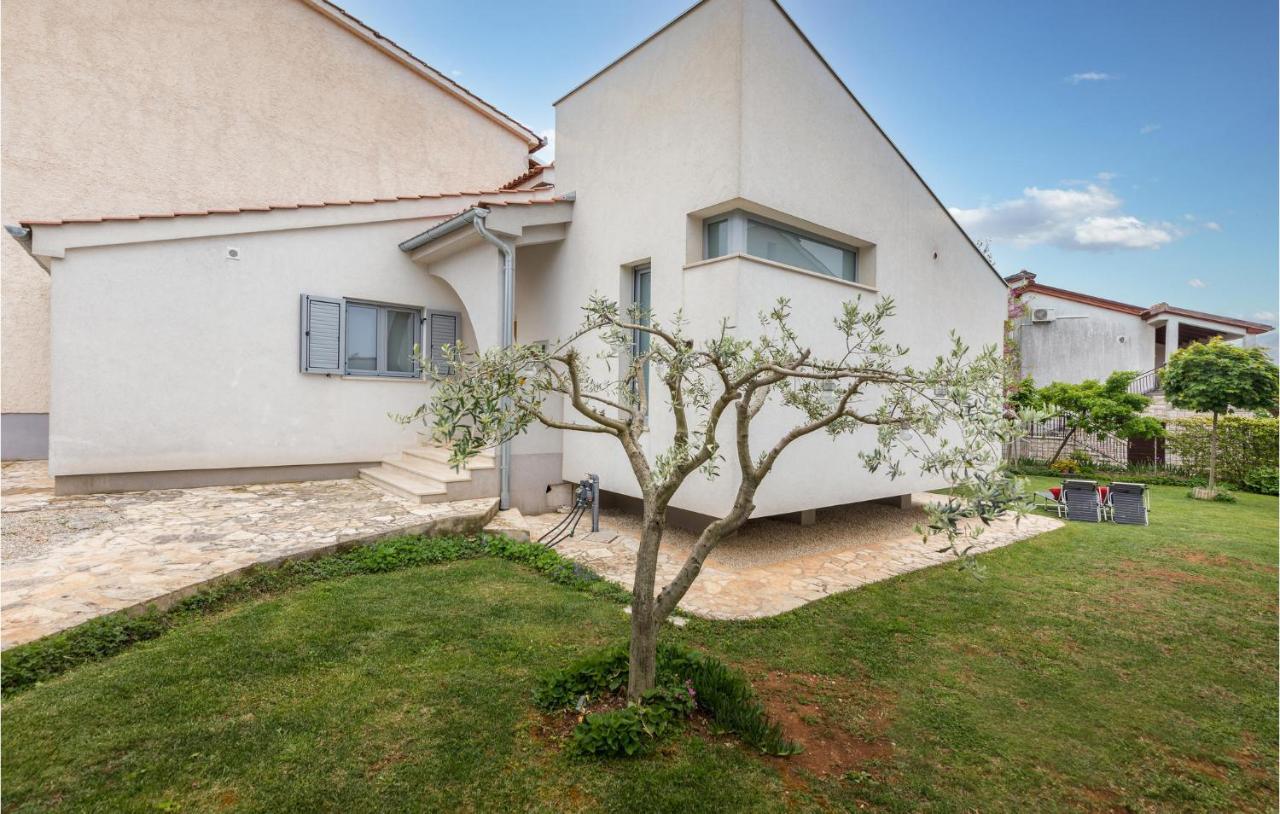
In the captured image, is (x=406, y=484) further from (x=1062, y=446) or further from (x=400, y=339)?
(x=1062, y=446)

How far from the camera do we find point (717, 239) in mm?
7828

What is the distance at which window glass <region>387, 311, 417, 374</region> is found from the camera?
1084 centimetres

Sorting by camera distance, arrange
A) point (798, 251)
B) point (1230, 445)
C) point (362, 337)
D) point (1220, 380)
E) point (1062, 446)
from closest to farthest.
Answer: point (798, 251) < point (362, 337) < point (1220, 380) < point (1230, 445) < point (1062, 446)

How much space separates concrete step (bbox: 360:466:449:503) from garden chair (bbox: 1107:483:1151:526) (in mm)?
13304

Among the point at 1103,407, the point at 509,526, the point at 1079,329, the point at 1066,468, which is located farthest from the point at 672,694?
the point at 1079,329

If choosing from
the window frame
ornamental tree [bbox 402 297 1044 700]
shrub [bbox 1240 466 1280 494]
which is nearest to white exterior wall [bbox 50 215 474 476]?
the window frame

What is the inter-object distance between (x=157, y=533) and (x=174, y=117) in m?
10.4

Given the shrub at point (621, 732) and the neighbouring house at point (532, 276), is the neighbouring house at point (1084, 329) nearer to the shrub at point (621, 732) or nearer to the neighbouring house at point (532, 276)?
the neighbouring house at point (532, 276)

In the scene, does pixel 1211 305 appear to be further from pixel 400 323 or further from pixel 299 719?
pixel 299 719

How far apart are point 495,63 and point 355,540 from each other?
45.7 ft

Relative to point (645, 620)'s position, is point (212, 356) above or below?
above

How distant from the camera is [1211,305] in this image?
27.2 m

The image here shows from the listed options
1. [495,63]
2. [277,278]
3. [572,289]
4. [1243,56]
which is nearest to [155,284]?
[277,278]

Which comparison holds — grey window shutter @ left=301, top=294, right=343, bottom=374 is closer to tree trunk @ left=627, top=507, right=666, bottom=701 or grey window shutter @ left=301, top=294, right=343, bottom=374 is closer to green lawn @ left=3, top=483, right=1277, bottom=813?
green lawn @ left=3, top=483, right=1277, bottom=813
